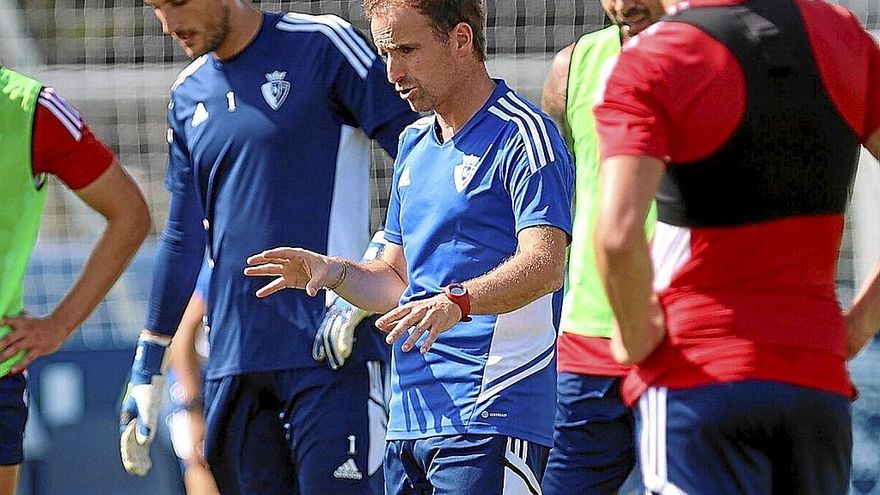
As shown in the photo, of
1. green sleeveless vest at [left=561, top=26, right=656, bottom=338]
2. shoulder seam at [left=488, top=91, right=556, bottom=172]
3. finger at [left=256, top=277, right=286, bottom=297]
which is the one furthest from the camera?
green sleeveless vest at [left=561, top=26, right=656, bottom=338]

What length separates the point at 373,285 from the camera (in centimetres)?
414

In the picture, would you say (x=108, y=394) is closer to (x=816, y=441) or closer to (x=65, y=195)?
(x=65, y=195)

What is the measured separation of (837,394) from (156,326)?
8.44 ft

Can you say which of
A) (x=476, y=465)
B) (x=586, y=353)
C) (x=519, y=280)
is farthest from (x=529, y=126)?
(x=586, y=353)

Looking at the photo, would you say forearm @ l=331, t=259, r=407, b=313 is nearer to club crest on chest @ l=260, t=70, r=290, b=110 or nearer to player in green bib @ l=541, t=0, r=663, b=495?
club crest on chest @ l=260, t=70, r=290, b=110

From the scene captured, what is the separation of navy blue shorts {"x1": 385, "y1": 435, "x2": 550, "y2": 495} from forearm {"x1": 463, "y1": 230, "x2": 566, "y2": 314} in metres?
0.40

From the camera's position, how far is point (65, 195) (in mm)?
7977

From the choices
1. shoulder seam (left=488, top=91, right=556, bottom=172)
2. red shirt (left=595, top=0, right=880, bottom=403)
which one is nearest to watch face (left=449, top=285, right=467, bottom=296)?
shoulder seam (left=488, top=91, right=556, bottom=172)

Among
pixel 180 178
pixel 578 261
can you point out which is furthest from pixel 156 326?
pixel 578 261

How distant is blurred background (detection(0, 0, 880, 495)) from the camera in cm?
702

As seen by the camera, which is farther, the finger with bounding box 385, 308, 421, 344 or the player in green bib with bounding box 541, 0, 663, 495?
the player in green bib with bounding box 541, 0, 663, 495

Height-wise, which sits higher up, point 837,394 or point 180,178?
point 837,394

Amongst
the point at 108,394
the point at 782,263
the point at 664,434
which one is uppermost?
the point at 782,263

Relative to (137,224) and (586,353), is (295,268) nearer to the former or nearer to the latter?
(137,224)
